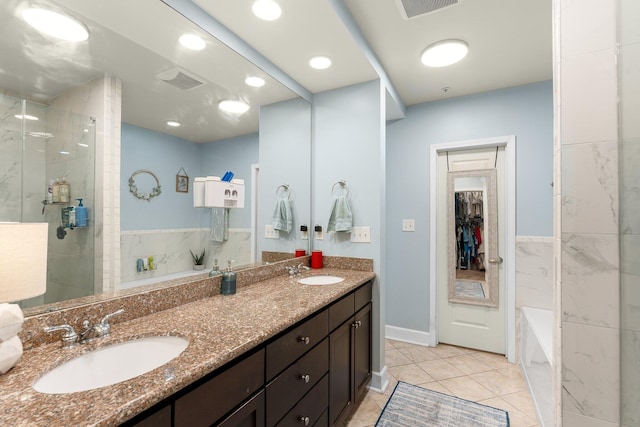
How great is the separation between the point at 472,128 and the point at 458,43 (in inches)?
39.7

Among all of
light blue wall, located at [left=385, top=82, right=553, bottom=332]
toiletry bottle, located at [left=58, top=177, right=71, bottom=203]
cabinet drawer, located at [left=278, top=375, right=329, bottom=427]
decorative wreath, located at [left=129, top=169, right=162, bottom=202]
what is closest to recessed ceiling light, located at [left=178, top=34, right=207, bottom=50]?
decorative wreath, located at [left=129, top=169, right=162, bottom=202]

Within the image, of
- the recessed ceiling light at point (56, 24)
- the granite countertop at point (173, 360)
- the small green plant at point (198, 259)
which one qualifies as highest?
the recessed ceiling light at point (56, 24)

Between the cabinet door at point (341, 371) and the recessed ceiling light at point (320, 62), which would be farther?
the recessed ceiling light at point (320, 62)

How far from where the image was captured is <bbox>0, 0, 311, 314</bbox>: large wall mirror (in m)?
0.98

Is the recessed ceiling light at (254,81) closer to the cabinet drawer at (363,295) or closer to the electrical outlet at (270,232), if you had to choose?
the electrical outlet at (270,232)

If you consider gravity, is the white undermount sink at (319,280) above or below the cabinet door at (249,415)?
above

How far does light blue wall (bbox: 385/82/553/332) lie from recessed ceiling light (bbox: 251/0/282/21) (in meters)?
1.91

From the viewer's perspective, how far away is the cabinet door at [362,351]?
1.93 m

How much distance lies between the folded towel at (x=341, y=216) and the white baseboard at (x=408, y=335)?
135 cm

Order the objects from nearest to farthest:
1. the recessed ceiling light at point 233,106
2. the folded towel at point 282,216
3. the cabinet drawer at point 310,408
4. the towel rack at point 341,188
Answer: the cabinet drawer at point 310,408
the recessed ceiling light at point 233,106
the folded towel at point 282,216
the towel rack at point 341,188

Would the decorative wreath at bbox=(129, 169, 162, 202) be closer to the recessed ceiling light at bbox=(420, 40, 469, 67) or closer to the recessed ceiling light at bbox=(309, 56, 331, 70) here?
the recessed ceiling light at bbox=(309, 56, 331, 70)

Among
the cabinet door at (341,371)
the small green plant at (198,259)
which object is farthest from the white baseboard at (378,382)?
the small green plant at (198,259)

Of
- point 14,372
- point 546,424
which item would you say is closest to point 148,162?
point 14,372

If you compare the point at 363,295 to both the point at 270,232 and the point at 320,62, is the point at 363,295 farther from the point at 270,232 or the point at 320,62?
the point at 320,62
